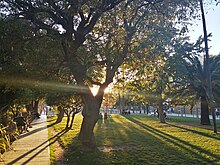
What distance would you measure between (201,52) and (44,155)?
68.8 ft

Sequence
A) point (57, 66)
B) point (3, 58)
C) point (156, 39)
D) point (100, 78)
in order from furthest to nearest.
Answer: point (100, 78) < point (57, 66) < point (156, 39) < point (3, 58)

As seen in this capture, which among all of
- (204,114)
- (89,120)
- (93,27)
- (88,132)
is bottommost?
(88,132)

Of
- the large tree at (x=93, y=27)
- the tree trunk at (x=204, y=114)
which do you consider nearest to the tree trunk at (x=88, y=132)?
the large tree at (x=93, y=27)

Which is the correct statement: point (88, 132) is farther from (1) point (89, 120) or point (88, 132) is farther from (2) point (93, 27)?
(2) point (93, 27)

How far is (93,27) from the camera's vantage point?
35.9ft

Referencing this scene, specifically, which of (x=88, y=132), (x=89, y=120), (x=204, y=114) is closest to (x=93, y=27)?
(x=89, y=120)

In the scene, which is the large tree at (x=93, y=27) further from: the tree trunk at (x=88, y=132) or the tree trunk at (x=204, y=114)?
the tree trunk at (x=204, y=114)

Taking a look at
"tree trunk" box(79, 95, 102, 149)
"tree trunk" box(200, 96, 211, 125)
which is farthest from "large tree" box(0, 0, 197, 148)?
"tree trunk" box(200, 96, 211, 125)

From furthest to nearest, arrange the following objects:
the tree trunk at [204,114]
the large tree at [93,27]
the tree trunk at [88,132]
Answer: the tree trunk at [204,114]
the tree trunk at [88,132]
the large tree at [93,27]

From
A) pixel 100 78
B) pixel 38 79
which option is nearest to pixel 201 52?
pixel 100 78

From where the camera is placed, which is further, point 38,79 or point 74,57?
point 74,57

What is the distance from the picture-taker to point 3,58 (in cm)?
770

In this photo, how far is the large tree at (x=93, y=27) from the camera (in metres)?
9.21

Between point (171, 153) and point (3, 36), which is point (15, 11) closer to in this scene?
point (3, 36)
